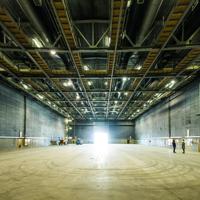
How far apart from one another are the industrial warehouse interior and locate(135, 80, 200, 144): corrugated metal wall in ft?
0.41

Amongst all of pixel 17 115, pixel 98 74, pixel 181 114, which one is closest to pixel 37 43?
pixel 98 74

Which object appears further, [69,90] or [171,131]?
[171,131]

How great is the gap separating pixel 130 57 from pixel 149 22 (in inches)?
306

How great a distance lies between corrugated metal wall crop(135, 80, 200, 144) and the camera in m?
28.1

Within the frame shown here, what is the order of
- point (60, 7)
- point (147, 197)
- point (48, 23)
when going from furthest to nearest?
point (48, 23) → point (60, 7) → point (147, 197)

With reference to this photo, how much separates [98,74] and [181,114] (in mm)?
14714

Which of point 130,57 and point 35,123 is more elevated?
point 130,57

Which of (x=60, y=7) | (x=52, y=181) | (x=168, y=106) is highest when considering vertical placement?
(x=60, y=7)

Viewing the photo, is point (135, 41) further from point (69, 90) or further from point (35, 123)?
point (35, 123)

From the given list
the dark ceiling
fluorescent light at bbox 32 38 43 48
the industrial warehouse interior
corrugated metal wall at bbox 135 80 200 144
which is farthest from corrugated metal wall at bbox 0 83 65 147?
corrugated metal wall at bbox 135 80 200 144

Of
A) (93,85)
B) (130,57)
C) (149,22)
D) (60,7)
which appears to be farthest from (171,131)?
(60,7)

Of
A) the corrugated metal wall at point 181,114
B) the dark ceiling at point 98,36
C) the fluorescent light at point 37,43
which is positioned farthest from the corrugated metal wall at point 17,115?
the corrugated metal wall at point 181,114

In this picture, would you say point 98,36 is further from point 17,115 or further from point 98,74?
point 17,115

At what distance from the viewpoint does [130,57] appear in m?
22.2
